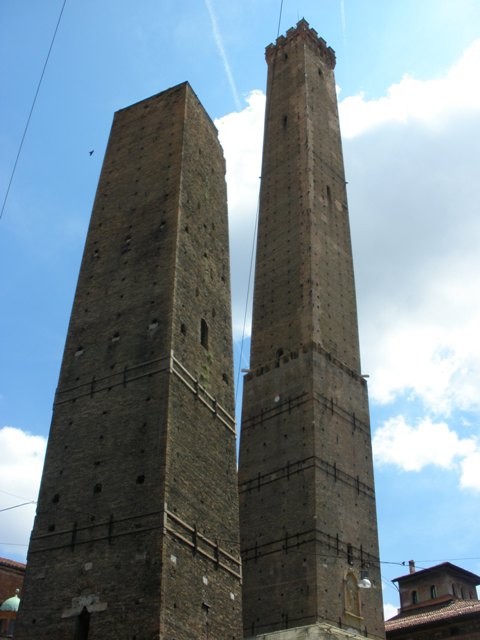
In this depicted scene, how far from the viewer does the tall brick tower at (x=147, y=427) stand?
12031mm

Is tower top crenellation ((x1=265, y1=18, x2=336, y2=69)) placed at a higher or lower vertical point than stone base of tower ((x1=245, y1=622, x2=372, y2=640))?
higher

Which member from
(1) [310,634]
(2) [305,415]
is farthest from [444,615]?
(1) [310,634]

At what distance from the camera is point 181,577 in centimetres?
1214

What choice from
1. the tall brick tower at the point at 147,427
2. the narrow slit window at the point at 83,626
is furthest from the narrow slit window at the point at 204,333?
the narrow slit window at the point at 83,626

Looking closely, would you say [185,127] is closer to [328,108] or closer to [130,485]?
[130,485]

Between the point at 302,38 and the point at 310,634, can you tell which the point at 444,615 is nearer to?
the point at 310,634

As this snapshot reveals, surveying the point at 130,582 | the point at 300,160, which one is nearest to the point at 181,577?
the point at 130,582

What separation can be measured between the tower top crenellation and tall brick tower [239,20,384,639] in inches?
148

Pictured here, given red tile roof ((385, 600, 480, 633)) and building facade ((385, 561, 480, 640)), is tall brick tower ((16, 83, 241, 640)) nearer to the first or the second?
red tile roof ((385, 600, 480, 633))

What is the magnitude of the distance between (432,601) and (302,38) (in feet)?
67.0

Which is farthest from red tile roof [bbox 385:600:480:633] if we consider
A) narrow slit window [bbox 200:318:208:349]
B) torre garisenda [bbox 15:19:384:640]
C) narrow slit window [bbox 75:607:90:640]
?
narrow slit window [bbox 75:607:90:640]

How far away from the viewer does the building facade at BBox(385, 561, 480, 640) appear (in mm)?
22750

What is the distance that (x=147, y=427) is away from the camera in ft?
43.6

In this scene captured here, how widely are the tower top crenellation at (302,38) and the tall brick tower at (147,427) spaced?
14466 millimetres
